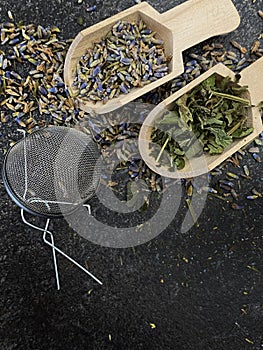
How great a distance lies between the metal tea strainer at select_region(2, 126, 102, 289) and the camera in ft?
4.20

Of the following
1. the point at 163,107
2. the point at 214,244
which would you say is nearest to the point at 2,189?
the point at 163,107

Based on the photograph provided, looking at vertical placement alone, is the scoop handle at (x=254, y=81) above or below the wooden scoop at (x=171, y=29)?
below

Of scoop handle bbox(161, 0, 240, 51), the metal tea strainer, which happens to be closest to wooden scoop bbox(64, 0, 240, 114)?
scoop handle bbox(161, 0, 240, 51)

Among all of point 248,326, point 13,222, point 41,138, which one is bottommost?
point 248,326

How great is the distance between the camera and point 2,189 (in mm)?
1374

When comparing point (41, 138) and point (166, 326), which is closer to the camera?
point (41, 138)

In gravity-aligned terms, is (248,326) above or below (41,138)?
below

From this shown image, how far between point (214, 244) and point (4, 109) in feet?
2.02

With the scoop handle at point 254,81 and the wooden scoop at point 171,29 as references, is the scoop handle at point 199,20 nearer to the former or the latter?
the wooden scoop at point 171,29

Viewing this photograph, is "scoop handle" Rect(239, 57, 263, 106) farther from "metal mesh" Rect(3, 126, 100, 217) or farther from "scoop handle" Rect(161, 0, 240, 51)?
"metal mesh" Rect(3, 126, 100, 217)

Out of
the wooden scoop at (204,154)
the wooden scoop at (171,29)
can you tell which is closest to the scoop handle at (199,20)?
the wooden scoop at (171,29)

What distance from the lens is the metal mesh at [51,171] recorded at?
4.20 feet

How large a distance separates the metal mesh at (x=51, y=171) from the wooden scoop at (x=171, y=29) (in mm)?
106

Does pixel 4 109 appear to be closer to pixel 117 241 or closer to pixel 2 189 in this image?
pixel 2 189
